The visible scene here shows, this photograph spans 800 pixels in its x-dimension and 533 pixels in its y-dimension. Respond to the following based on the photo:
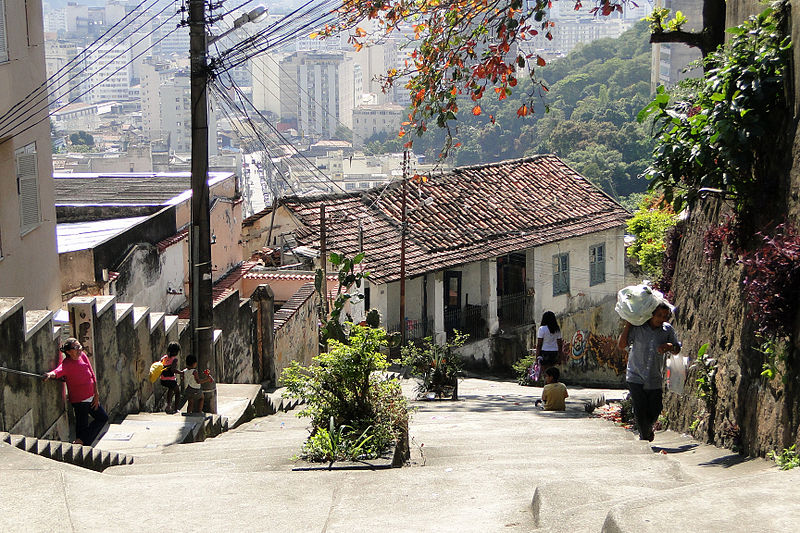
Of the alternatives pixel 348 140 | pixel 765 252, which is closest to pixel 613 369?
pixel 765 252

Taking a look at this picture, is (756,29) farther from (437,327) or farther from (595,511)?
(437,327)

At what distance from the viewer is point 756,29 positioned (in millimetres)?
7250

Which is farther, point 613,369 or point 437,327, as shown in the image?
point 613,369

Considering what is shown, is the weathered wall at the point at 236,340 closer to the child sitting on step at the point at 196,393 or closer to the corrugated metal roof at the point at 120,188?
the child sitting on step at the point at 196,393

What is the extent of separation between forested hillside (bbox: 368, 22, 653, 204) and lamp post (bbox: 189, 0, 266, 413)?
41287 mm

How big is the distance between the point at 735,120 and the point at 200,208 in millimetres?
6538

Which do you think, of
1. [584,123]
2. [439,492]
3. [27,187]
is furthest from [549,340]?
[584,123]

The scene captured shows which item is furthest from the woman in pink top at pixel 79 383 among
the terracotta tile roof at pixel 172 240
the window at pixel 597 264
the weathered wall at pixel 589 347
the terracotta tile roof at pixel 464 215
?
the window at pixel 597 264

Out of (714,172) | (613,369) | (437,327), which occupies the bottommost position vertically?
(613,369)

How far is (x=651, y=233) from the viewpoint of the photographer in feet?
54.0

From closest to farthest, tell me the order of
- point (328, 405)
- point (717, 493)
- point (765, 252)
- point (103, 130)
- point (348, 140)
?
1. point (717, 493)
2. point (765, 252)
3. point (328, 405)
4. point (348, 140)
5. point (103, 130)

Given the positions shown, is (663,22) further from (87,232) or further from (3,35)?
(87,232)

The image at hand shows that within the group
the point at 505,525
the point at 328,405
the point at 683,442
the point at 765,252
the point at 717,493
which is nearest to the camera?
the point at 717,493

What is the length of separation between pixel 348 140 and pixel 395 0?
435 ft
